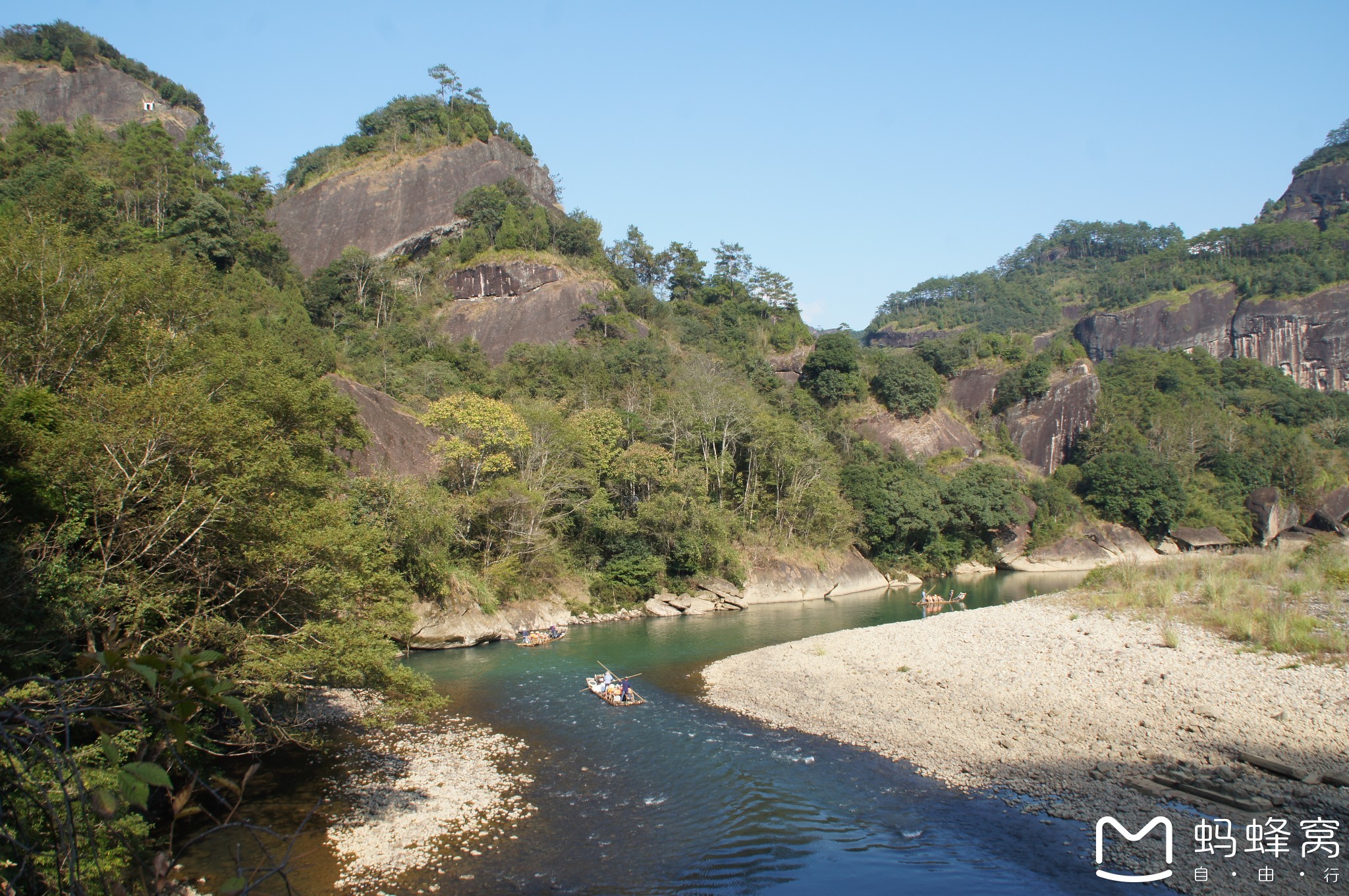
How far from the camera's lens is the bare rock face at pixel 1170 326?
3664 inches

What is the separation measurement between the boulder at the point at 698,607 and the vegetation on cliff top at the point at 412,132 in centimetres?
5156

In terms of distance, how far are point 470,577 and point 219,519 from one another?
1835cm

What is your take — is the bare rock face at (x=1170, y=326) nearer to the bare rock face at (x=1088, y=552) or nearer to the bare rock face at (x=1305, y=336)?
the bare rock face at (x=1305, y=336)

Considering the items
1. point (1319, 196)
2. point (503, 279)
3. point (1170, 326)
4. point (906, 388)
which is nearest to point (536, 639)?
point (503, 279)

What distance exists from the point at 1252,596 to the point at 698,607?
21919 millimetres

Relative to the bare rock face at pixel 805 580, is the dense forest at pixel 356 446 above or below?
above

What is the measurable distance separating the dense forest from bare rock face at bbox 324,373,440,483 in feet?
6.54

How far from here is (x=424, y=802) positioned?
13.5 metres

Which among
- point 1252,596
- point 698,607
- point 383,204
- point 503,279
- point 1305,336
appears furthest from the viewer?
point 1305,336

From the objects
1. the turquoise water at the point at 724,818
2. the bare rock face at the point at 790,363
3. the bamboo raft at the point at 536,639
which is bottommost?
the bamboo raft at the point at 536,639

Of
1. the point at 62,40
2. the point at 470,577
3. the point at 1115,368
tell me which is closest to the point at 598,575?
the point at 470,577

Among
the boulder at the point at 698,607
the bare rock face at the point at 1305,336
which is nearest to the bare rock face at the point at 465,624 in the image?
the boulder at the point at 698,607

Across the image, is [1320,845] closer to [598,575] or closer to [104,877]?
[104,877]

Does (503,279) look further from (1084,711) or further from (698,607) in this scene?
(1084,711)
